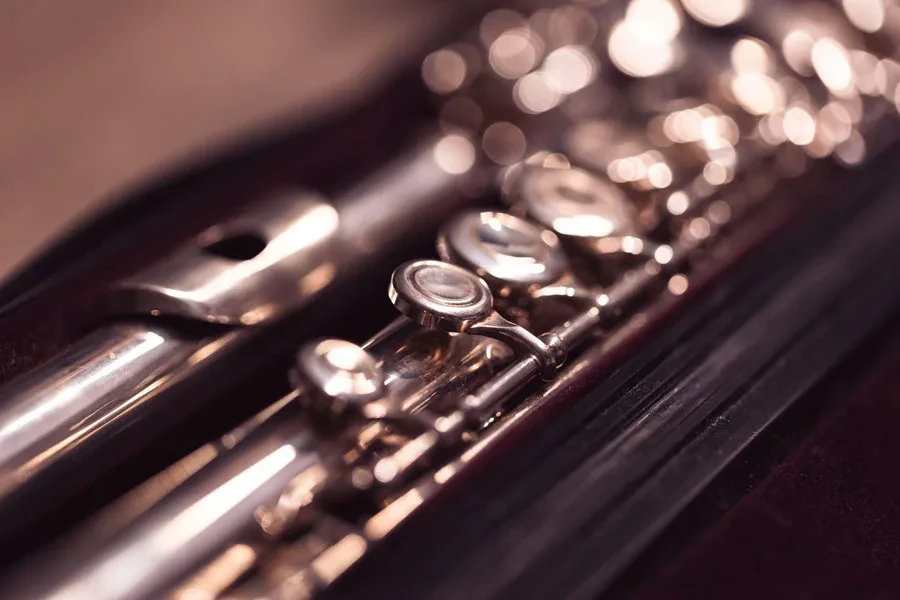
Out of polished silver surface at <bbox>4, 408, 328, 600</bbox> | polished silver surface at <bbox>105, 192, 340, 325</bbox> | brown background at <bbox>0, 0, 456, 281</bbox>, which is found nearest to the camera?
polished silver surface at <bbox>4, 408, 328, 600</bbox>

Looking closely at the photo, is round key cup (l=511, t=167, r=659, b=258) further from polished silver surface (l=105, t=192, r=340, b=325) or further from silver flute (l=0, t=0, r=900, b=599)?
polished silver surface (l=105, t=192, r=340, b=325)

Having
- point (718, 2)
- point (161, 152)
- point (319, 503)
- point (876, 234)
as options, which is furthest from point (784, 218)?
point (161, 152)

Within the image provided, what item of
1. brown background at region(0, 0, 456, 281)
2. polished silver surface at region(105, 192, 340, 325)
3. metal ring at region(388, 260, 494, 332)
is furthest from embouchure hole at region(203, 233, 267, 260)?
brown background at region(0, 0, 456, 281)

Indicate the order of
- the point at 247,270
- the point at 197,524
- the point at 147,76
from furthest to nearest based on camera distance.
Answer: the point at 147,76 → the point at 247,270 → the point at 197,524

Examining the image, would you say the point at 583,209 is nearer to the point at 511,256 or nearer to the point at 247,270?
the point at 511,256

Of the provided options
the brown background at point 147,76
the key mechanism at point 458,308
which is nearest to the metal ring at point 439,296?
the key mechanism at point 458,308

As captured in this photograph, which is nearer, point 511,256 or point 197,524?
point 197,524

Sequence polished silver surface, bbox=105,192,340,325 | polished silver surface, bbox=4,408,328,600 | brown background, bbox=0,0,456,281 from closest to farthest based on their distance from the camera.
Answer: polished silver surface, bbox=4,408,328,600
polished silver surface, bbox=105,192,340,325
brown background, bbox=0,0,456,281

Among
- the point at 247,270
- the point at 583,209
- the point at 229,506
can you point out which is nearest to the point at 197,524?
the point at 229,506

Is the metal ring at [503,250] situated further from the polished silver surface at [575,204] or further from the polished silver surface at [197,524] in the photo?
the polished silver surface at [197,524]
